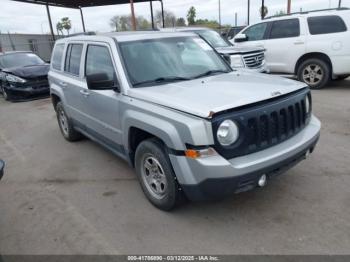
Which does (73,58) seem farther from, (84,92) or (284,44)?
(284,44)

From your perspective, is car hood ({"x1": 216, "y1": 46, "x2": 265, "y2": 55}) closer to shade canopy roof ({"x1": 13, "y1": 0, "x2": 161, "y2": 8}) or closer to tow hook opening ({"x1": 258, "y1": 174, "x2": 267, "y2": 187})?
tow hook opening ({"x1": 258, "y1": 174, "x2": 267, "y2": 187})

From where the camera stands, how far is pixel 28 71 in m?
10.5

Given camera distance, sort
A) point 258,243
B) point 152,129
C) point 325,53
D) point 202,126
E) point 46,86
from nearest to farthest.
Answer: point 202,126 → point 258,243 → point 152,129 → point 325,53 → point 46,86

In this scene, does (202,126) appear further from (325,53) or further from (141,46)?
(325,53)

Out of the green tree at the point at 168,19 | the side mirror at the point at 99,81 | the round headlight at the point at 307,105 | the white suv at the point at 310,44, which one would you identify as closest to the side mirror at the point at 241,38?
the white suv at the point at 310,44

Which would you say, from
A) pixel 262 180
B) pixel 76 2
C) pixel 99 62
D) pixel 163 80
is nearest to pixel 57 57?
pixel 99 62

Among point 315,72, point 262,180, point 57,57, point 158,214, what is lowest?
point 158,214

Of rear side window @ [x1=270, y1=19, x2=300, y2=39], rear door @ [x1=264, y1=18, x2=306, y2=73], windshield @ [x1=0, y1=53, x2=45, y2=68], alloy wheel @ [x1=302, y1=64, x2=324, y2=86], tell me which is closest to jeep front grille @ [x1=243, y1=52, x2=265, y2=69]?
rear door @ [x1=264, y1=18, x2=306, y2=73]

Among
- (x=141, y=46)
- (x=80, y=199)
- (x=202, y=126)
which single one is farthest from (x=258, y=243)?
(x=141, y=46)

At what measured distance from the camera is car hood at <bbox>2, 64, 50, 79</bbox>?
33.8ft

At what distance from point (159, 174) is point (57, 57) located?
3.71 m

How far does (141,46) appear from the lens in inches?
153

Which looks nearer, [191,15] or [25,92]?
[25,92]

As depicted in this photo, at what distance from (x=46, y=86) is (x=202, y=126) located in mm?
9542
